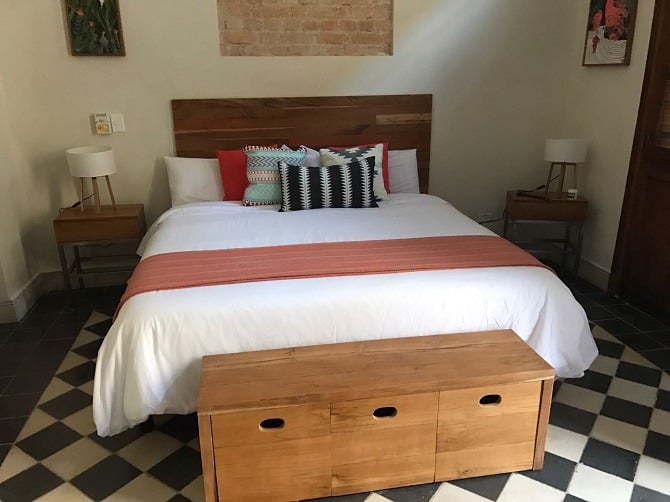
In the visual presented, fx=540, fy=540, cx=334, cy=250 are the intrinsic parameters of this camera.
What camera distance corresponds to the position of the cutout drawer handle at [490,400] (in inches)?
71.4

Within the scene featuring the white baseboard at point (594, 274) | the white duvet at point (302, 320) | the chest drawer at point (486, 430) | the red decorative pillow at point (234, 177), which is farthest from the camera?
the white baseboard at point (594, 274)

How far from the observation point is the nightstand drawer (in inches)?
124

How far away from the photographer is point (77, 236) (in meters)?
3.18

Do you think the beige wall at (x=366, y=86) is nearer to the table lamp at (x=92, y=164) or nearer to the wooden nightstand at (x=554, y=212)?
the wooden nightstand at (x=554, y=212)

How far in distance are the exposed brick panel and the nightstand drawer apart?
1211 mm

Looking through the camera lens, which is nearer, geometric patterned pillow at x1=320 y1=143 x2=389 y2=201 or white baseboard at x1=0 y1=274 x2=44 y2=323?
white baseboard at x1=0 y1=274 x2=44 y2=323

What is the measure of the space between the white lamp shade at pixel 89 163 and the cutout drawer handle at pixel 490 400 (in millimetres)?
2477

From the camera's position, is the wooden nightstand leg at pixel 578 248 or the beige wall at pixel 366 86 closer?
the beige wall at pixel 366 86

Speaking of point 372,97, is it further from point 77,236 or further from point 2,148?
point 2,148

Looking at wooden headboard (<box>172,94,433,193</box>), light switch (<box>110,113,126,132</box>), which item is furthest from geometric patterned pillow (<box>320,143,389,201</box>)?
light switch (<box>110,113,126,132</box>)

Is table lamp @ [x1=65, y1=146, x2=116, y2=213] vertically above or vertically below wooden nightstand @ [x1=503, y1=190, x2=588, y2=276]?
above

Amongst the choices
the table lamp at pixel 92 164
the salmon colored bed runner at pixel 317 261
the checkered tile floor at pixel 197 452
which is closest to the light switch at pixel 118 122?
the table lamp at pixel 92 164

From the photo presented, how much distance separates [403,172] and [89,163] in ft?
6.34

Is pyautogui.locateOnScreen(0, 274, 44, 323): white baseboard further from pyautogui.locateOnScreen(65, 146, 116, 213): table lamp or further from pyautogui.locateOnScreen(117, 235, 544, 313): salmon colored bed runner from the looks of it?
pyautogui.locateOnScreen(117, 235, 544, 313): salmon colored bed runner
